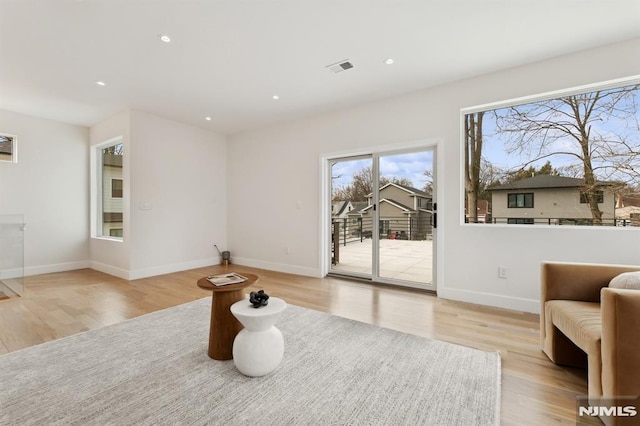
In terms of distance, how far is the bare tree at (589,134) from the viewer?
272cm

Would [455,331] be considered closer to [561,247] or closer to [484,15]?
[561,247]

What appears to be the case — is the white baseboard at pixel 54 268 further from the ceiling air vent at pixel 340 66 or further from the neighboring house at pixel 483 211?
the neighboring house at pixel 483 211

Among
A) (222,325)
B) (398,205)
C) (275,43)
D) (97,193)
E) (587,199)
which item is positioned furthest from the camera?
(97,193)

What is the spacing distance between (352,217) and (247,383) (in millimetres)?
3190

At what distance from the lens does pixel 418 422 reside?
55.1 inches

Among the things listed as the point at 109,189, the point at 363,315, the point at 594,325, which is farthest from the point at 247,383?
the point at 109,189

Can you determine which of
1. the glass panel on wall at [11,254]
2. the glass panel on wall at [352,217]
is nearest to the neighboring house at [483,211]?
the glass panel on wall at [352,217]

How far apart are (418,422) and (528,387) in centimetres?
86

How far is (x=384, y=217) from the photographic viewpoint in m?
4.19

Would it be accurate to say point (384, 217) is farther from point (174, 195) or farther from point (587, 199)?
→ point (174, 195)

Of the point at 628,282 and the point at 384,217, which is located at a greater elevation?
the point at 384,217

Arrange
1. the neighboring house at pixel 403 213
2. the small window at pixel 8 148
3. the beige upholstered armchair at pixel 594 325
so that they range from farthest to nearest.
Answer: the small window at pixel 8 148 < the neighboring house at pixel 403 213 < the beige upholstered armchair at pixel 594 325

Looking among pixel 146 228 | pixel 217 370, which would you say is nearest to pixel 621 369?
pixel 217 370

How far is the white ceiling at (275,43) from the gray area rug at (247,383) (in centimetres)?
269
